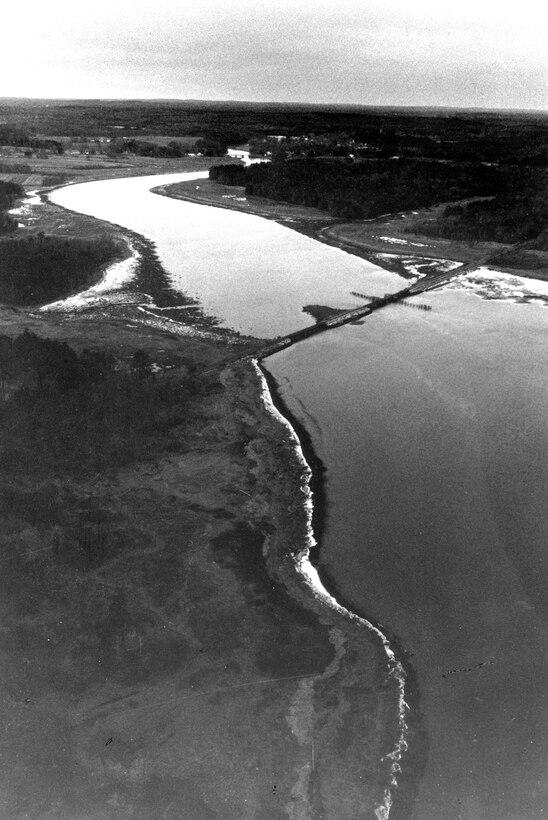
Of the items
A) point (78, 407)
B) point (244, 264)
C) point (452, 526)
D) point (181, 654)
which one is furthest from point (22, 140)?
point (181, 654)

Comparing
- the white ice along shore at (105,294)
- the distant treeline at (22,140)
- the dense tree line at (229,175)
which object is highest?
the distant treeline at (22,140)

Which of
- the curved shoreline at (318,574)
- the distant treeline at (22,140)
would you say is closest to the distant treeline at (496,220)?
the curved shoreline at (318,574)

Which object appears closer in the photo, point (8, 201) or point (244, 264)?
point (244, 264)

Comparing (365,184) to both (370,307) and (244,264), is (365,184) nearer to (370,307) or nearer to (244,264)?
(244,264)

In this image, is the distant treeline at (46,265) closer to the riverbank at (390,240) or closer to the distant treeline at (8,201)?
the distant treeline at (8,201)

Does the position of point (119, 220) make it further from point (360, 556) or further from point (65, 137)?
point (65, 137)
